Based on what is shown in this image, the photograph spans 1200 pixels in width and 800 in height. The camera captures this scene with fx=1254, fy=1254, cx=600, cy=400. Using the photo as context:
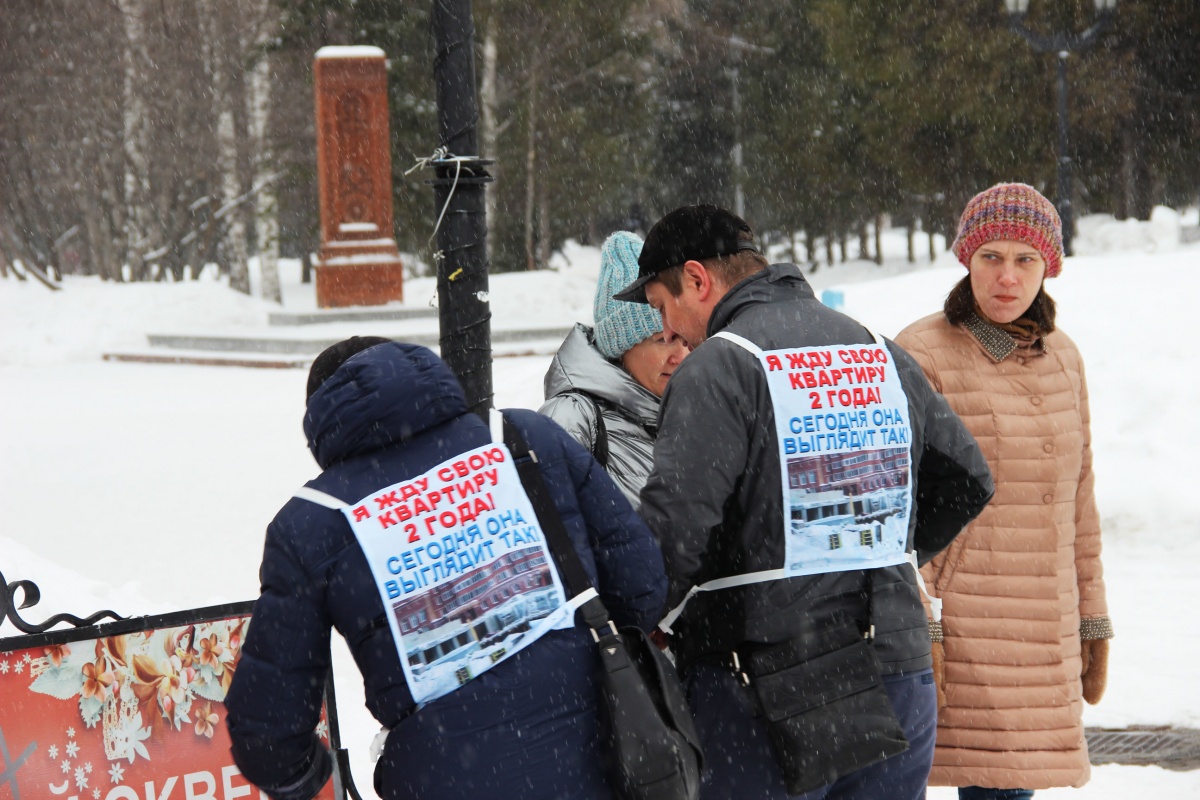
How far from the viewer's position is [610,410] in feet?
9.75

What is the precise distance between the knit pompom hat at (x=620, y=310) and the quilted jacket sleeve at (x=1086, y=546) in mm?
1178

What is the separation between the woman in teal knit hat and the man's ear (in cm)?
42

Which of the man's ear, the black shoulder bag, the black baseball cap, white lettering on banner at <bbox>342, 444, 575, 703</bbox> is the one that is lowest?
the black shoulder bag

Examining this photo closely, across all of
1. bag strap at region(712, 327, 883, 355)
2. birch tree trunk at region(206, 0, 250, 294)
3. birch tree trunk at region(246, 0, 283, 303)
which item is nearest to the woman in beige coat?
bag strap at region(712, 327, 883, 355)

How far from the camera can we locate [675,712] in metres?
2.10

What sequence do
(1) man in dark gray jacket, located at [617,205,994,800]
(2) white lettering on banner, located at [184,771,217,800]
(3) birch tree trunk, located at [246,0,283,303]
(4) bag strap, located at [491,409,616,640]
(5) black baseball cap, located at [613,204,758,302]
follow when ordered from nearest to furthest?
(4) bag strap, located at [491,409,616,640]
(1) man in dark gray jacket, located at [617,205,994,800]
(5) black baseball cap, located at [613,204,758,302]
(2) white lettering on banner, located at [184,771,217,800]
(3) birch tree trunk, located at [246,0,283,303]

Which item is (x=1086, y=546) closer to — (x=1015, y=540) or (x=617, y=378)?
(x=1015, y=540)

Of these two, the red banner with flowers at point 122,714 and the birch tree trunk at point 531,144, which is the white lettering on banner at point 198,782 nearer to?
the red banner with flowers at point 122,714

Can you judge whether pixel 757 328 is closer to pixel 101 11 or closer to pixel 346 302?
pixel 346 302

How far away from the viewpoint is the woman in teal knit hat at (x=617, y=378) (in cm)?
288

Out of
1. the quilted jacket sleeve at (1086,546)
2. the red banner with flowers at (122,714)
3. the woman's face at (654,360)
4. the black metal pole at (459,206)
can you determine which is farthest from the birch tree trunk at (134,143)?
the quilted jacket sleeve at (1086,546)

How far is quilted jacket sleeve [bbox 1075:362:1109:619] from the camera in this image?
10.6 feet

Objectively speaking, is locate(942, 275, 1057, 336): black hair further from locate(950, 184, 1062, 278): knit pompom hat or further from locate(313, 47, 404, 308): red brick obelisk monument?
locate(313, 47, 404, 308): red brick obelisk monument

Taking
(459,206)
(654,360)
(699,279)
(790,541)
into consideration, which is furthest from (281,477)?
(790,541)
